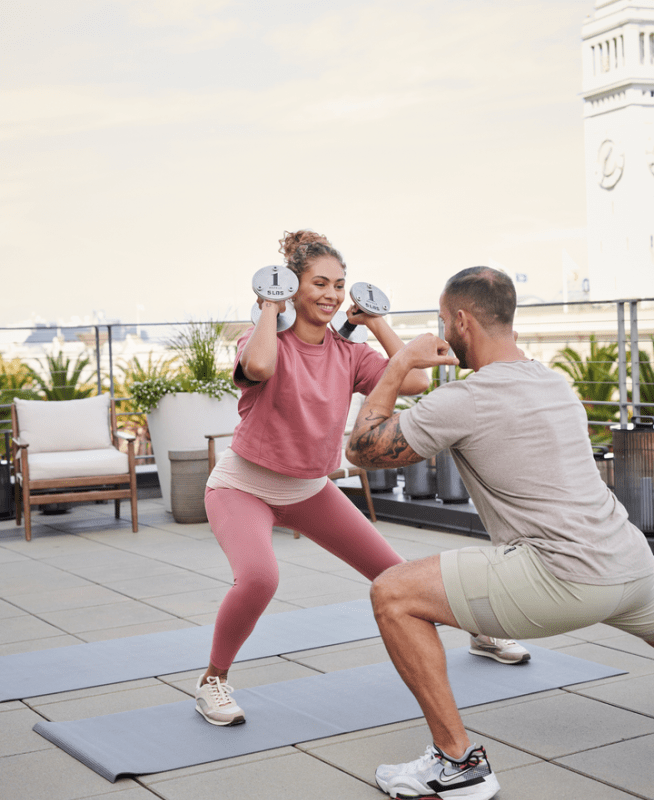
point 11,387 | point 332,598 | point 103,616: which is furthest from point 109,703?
point 11,387

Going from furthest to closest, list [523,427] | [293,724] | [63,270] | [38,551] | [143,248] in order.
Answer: [143,248] < [63,270] < [38,551] < [293,724] < [523,427]

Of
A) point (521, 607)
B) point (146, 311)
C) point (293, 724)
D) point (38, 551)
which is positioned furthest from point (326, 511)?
point (146, 311)

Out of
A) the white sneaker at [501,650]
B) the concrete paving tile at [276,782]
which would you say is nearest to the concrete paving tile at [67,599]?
the white sneaker at [501,650]

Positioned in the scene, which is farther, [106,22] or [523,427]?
[106,22]

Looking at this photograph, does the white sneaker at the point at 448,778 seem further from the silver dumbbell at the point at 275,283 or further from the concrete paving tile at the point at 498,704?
the silver dumbbell at the point at 275,283

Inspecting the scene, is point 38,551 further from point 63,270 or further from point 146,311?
point 63,270

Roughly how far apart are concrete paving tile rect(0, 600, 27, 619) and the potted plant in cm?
238

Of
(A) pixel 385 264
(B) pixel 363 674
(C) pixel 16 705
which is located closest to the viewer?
(C) pixel 16 705

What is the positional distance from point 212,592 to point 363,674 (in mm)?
1408

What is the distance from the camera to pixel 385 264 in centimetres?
5741

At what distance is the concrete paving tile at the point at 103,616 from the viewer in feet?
12.5

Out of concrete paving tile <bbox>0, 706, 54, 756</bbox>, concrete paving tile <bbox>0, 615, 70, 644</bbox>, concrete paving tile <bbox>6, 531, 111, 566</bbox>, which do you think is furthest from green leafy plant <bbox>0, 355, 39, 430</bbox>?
concrete paving tile <bbox>0, 706, 54, 756</bbox>

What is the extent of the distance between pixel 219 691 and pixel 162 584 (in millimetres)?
1905

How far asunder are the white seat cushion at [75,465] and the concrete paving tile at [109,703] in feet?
10.2
